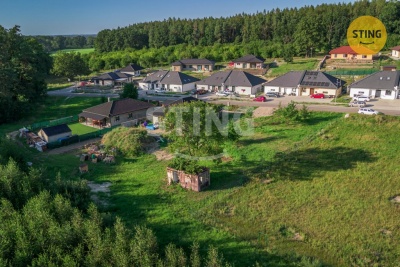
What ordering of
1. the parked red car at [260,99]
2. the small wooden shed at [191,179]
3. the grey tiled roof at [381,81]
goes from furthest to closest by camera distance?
the parked red car at [260,99], the grey tiled roof at [381,81], the small wooden shed at [191,179]

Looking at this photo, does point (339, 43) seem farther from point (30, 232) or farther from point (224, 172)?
point (30, 232)

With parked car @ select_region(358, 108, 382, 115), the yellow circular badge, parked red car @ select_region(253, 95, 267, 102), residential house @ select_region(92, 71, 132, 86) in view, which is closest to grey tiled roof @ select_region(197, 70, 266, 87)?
parked red car @ select_region(253, 95, 267, 102)

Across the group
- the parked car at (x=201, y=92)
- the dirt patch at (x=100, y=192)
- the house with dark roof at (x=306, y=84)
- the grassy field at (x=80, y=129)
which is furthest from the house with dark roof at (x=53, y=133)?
the house with dark roof at (x=306, y=84)

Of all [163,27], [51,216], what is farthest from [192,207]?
[163,27]

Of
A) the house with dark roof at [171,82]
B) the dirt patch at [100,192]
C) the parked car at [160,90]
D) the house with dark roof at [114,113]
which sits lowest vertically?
the dirt patch at [100,192]

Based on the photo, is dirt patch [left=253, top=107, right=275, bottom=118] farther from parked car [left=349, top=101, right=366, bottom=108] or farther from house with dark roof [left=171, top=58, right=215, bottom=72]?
house with dark roof [left=171, top=58, right=215, bottom=72]

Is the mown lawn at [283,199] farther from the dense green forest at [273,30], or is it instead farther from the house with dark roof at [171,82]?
the dense green forest at [273,30]
